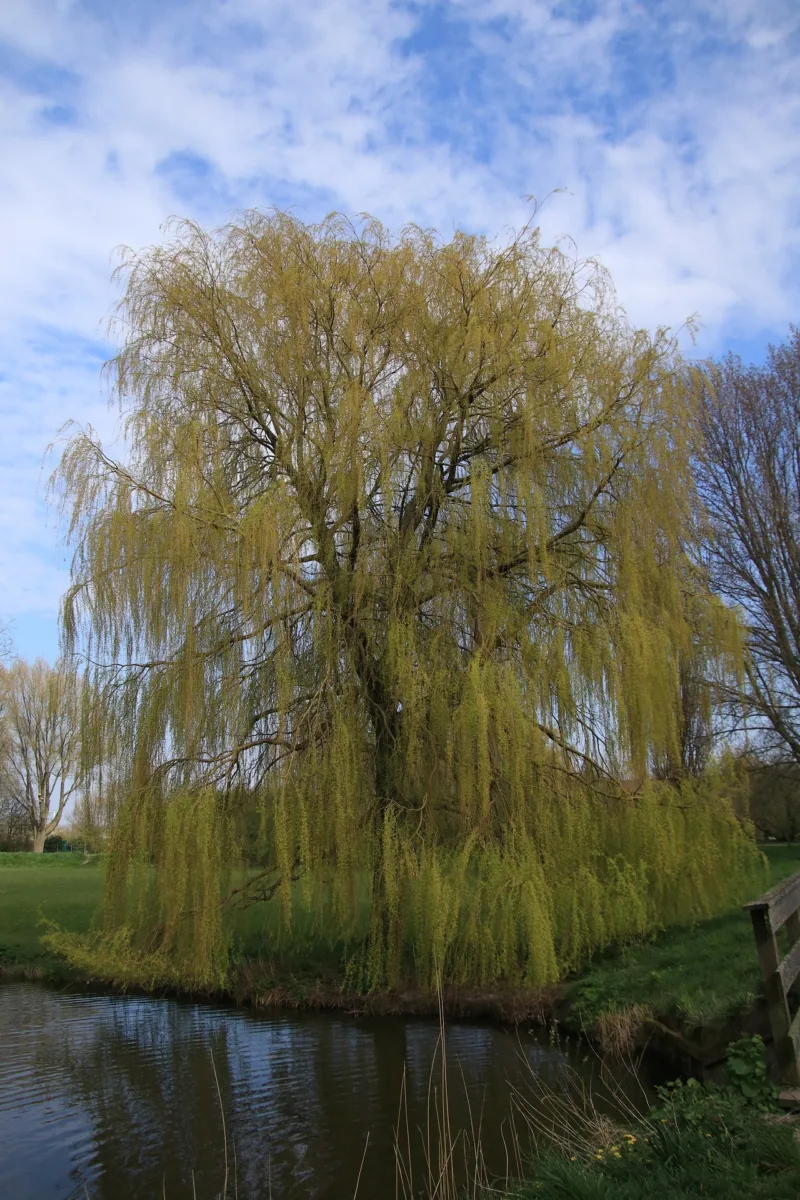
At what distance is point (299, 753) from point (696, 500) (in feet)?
17.9

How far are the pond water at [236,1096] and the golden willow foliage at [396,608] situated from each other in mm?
830

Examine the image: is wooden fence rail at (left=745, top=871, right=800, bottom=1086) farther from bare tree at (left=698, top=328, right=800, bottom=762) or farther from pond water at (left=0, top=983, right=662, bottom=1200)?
bare tree at (left=698, top=328, right=800, bottom=762)

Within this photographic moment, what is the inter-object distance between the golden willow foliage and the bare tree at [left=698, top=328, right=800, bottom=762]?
7.63 metres

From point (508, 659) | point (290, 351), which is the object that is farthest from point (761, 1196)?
point (290, 351)

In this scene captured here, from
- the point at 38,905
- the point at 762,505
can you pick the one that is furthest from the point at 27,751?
the point at 762,505

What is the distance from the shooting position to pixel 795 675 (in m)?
16.5

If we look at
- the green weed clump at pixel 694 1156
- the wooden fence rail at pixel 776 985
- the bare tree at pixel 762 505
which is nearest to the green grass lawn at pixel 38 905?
the green weed clump at pixel 694 1156

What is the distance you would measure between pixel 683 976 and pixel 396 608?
15.4 feet

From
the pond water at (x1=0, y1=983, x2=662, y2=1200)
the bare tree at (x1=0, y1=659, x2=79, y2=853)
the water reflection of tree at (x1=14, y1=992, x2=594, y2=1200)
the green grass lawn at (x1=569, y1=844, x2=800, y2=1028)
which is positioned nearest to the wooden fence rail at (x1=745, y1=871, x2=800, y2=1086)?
the green grass lawn at (x1=569, y1=844, x2=800, y2=1028)

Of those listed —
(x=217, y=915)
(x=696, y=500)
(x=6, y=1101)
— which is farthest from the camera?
(x=696, y=500)

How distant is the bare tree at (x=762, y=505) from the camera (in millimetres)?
17156

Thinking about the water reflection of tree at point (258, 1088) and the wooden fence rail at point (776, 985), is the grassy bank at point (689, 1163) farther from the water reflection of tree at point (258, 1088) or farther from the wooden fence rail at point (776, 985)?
the water reflection of tree at point (258, 1088)

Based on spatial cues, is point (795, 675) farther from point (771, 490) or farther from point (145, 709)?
point (145, 709)

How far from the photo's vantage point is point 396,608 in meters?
9.86
